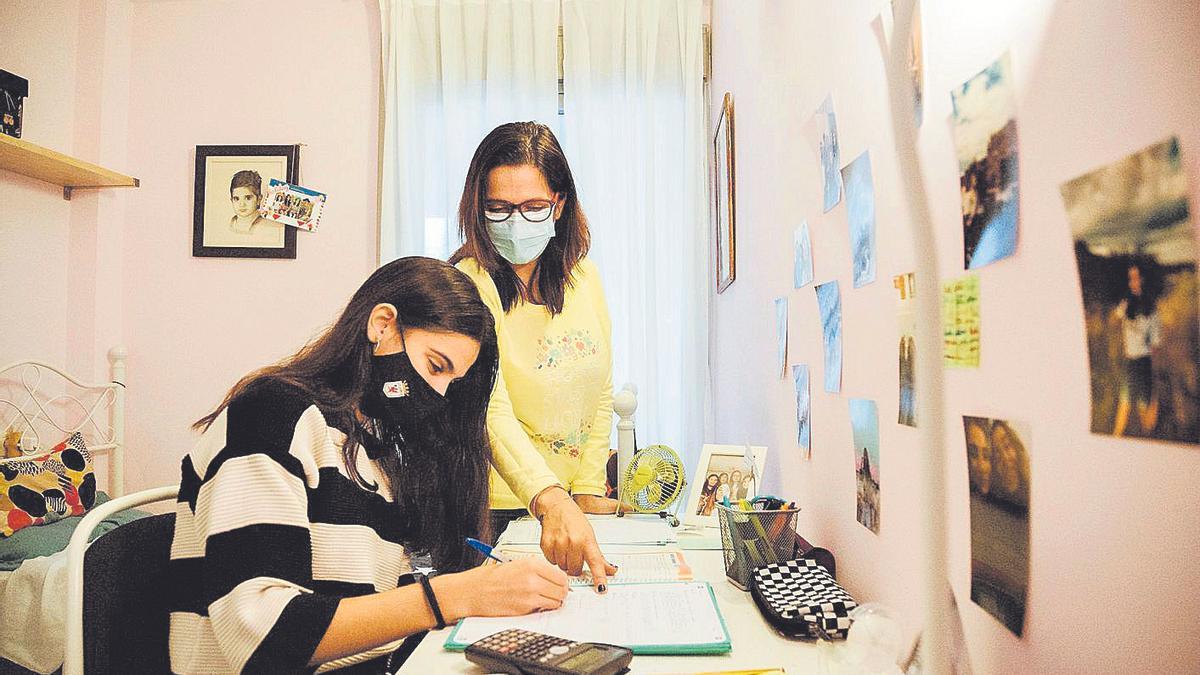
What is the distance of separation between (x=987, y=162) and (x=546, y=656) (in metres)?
0.57

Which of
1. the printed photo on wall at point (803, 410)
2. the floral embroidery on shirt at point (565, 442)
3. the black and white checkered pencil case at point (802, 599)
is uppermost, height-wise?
the printed photo on wall at point (803, 410)

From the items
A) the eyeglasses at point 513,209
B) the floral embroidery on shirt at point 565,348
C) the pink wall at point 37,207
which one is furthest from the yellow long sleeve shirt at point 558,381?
the pink wall at point 37,207

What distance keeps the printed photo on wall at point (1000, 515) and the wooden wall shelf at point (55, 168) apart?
2764 mm

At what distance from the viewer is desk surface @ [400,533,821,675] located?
0.80 meters

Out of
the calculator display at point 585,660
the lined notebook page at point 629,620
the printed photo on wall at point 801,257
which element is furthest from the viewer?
the printed photo on wall at point 801,257

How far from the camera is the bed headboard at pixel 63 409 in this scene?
9.12ft

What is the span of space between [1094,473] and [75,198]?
11.4 ft

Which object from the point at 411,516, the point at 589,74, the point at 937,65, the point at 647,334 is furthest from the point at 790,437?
the point at 589,74

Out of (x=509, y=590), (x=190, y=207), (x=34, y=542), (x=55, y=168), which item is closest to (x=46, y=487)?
(x=34, y=542)

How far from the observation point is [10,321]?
2.80 meters

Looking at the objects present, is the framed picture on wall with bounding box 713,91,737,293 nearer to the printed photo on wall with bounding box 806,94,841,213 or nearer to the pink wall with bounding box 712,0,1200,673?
the printed photo on wall with bounding box 806,94,841,213

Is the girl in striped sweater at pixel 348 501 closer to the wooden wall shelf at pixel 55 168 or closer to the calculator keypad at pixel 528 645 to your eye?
the calculator keypad at pixel 528 645

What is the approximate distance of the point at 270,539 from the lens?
2.94ft

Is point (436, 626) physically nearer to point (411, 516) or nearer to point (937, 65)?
point (411, 516)
